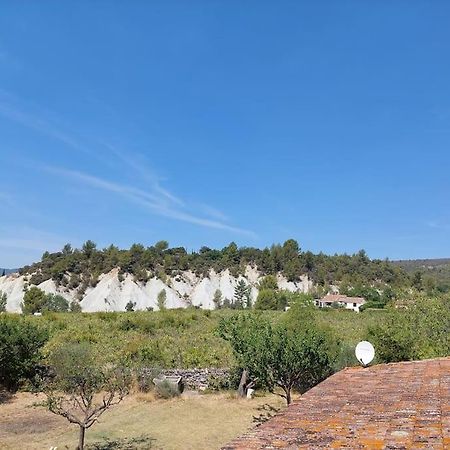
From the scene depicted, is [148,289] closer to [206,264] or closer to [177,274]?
[177,274]

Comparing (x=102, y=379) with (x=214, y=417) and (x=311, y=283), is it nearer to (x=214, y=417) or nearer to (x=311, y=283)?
(x=214, y=417)

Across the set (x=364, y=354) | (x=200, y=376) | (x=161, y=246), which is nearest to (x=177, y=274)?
(x=161, y=246)

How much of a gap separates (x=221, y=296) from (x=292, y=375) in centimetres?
6796

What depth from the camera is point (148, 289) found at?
262ft

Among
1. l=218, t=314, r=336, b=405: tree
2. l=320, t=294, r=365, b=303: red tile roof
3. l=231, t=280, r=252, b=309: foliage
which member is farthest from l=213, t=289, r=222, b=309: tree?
l=218, t=314, r=336, b=405: tree

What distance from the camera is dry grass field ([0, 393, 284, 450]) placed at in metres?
13.1

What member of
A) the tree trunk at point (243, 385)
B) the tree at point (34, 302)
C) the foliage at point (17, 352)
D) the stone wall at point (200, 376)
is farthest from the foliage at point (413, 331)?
the tree at point (34, 302)

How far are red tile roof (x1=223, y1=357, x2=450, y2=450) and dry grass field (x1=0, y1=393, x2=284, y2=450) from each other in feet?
25.6

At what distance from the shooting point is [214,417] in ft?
52.9

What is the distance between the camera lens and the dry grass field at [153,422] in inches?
515

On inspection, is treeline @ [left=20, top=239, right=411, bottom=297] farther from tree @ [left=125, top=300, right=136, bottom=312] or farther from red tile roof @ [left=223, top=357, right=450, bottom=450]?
red tile roof @ [left=223, top=357, right=450, bottom=450]

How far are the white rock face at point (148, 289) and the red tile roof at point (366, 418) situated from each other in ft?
227

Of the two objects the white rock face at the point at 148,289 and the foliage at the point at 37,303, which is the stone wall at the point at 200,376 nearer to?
the foliage at the point at 37,303

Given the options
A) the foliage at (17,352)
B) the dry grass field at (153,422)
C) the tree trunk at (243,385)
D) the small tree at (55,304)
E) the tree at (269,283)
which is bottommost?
the dry grass field at (153,422)
